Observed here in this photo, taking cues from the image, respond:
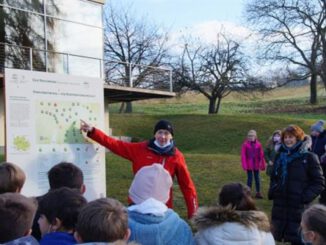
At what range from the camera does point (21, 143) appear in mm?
6156

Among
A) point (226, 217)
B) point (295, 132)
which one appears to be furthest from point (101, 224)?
point (295, 132)

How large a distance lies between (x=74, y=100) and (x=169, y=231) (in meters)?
3.22

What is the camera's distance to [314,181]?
22.3 feet

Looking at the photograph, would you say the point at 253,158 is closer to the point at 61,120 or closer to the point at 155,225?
the point at 61,120

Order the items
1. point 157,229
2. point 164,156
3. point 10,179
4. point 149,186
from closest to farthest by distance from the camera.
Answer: point 157,229, point 10,179, point 149,186, point 164,156

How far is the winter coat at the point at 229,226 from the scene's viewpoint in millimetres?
4016

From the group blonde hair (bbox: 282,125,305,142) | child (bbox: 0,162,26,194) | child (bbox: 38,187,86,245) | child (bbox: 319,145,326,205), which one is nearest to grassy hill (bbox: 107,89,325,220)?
child (bbox: 319,145,326,205)

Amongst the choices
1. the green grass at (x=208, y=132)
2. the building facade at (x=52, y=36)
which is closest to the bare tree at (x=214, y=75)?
the green grass at (x=208, y=132)

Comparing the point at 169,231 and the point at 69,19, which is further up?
the point at 69,19

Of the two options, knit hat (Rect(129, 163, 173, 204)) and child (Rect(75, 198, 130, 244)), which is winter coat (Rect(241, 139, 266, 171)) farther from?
child (Rect(75, 198, 130, 244))

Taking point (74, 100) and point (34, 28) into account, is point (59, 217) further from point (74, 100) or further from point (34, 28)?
point (34, 28)

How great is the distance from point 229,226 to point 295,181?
9.88ft

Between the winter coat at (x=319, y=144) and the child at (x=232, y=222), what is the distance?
6.94m

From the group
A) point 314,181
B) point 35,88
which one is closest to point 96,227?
point 35,88
